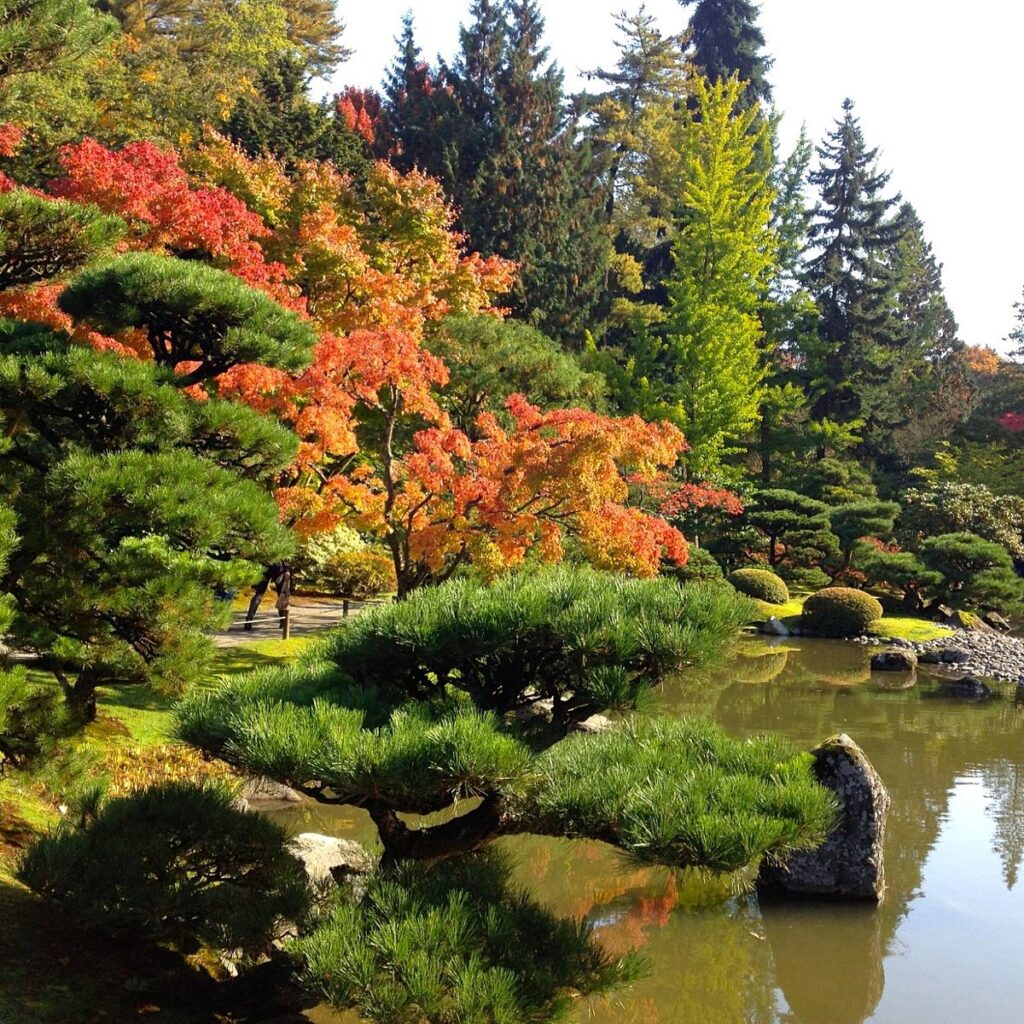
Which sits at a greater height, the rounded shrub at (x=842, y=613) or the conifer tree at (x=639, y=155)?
the conifer tree at (x=639, y=155)

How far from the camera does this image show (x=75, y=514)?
427cm

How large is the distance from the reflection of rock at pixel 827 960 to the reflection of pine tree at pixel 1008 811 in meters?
1.53

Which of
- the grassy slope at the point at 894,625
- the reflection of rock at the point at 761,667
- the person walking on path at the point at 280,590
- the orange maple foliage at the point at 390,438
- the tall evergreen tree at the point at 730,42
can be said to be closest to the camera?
the orange maple foliage at the point at 390,438

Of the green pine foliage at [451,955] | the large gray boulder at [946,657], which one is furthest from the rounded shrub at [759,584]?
the green pine foliage at [451,955]

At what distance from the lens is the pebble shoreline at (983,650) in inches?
577

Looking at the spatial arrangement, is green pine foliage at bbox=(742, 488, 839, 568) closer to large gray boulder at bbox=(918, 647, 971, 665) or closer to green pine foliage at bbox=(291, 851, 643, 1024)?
large gray boulder at bbox=(918, 647, 971, 665)

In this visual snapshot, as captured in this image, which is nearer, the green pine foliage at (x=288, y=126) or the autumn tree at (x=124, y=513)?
the autumn tree at (x=124, y=513)

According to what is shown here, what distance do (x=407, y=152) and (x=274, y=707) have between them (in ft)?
74.0

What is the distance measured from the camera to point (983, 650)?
16.3 metres

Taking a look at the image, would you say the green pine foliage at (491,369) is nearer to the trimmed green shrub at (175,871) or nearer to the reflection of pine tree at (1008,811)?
the reflection of pine tree at (1008,811)

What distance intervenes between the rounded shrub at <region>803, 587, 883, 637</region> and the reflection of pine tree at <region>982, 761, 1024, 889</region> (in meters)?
8.05

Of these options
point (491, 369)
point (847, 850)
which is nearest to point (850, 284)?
point (491, 369)

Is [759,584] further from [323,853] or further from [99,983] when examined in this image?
[99,983]

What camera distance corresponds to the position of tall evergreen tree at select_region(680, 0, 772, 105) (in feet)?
103
